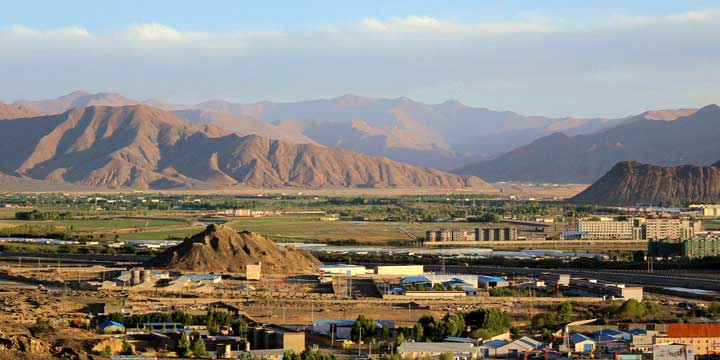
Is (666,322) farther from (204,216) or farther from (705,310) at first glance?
(204,216)

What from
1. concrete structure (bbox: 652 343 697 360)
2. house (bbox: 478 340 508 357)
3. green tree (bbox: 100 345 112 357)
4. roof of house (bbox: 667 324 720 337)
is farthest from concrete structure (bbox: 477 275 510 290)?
green tree (bbox: 100 345 112 357)

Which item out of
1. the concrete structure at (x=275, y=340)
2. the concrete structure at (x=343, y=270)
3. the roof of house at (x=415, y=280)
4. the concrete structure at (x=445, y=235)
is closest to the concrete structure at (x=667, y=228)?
the concrete structure at (x=445, y=235)

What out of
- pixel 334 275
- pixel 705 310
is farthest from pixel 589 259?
pixel 705 310

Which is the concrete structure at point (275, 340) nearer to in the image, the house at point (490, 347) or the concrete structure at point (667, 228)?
the house at point (490, 347)

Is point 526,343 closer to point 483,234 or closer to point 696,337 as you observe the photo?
point 696,337

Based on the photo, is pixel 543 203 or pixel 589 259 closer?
pixel 589 259

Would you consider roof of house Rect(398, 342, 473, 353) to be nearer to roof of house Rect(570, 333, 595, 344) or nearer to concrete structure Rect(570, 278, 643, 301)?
roof of house Rect(570, 333, 595, 344)
